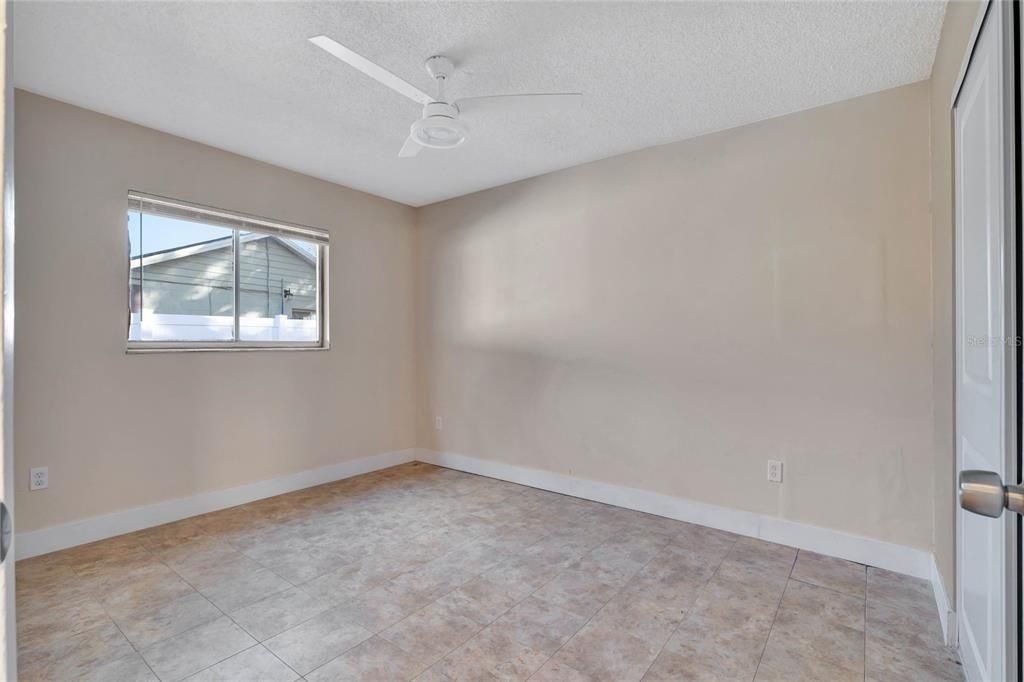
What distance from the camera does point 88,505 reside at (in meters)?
2.81

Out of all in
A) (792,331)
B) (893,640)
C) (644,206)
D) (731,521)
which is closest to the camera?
(893,640)

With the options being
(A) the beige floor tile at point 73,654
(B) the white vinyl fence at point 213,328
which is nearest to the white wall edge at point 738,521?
(B) the white vinyl fence at point 213,328

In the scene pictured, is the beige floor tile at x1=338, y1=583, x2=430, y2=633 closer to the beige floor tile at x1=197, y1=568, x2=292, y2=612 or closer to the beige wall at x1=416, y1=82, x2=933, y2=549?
the beige floor tile at x1=197, y1=568, x2=292, y2=612

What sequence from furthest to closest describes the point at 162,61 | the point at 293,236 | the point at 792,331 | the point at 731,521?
the point at 293,236
the point at 731,521
the point at 792,331
the point at 162,61

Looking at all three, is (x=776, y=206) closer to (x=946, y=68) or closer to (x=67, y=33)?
(x=946, y=68)

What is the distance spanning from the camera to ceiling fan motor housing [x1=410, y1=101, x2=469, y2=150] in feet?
7.10

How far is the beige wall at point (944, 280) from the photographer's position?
6.04ft

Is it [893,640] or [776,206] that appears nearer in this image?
[893,640]

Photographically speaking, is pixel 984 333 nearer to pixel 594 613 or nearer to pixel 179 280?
pixel 594 613

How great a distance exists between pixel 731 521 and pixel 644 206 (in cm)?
216

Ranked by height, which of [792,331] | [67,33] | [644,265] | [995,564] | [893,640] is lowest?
[893,640]

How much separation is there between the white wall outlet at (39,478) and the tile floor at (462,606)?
0.39 meters

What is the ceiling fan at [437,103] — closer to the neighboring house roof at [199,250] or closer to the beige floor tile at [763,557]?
the neighboring house roof at [199,250]

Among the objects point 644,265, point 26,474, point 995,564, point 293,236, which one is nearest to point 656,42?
point 644,265
